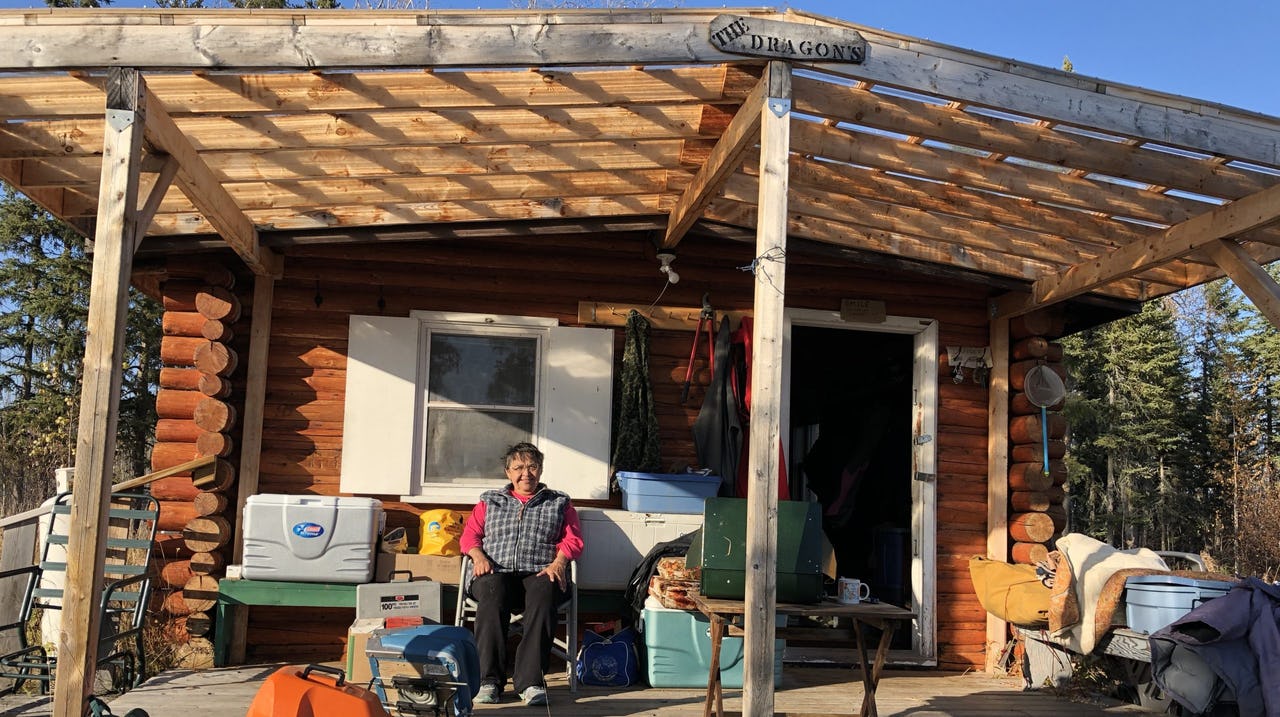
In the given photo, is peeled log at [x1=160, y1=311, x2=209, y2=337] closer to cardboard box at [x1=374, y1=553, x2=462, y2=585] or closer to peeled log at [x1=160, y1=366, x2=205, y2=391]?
peeled log at [x1=160, y1=366, x2=205, y2=391]

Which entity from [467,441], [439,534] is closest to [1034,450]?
[467,441]

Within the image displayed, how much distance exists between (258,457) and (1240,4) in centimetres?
2972

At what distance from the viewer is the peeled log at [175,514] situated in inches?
236

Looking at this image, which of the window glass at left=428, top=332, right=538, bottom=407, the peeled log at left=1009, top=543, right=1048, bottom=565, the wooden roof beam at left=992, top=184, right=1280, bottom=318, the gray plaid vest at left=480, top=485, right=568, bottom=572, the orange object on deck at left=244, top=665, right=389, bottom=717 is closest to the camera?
the orange object on deck at left=244, top=665, right=389, bottom=717

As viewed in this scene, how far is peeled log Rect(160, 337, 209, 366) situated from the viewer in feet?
20.0

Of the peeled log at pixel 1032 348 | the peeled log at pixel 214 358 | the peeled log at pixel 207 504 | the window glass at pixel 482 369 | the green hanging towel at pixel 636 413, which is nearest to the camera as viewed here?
the peeled log at pixel 207 504

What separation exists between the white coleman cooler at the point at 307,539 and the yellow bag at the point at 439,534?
0.43 meters

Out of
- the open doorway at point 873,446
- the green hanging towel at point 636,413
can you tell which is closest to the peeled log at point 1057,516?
the open doorway at point 873,446

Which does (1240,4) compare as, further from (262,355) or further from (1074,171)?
(262,355)

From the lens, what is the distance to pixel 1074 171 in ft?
16.6

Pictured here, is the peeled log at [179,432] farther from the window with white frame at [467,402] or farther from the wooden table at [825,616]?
the wooden table at [825,616]

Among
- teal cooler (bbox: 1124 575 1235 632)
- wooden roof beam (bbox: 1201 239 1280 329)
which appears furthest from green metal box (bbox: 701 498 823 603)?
wooden roof beam (bbox: 1201 239 1280 329)

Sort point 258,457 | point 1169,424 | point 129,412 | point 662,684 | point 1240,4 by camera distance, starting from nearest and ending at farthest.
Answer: point 662,684 < point 258,457 < point 129,412 < point 1169,424 < point 1240,4

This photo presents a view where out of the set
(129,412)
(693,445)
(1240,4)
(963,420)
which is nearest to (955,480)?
(963,420)
